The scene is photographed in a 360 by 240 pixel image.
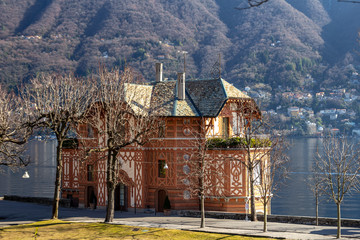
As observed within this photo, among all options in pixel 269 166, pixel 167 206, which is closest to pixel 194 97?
pixel 167 206

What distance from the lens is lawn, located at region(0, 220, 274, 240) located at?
32156 mm

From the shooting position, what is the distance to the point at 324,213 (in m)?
79.7

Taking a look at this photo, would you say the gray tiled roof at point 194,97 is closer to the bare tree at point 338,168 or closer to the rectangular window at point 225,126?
the rectangular window at point 225,126

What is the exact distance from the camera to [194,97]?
48219 mm

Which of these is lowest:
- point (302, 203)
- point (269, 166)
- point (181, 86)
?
point (302, 203)

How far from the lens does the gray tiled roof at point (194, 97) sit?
46.3m

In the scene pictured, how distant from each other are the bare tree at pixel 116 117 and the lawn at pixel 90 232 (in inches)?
117

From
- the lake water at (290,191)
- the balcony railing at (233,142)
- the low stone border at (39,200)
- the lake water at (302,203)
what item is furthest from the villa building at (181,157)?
the lake water at (302,203)

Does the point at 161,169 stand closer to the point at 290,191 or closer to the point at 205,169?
the point at 205,169

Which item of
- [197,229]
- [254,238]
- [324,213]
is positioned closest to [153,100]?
[197,229]

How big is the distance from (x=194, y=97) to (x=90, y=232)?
18100 mm

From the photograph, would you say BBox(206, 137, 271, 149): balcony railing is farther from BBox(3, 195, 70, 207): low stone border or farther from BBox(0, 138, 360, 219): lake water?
BBox(3, 195, 70, 207): low stone border

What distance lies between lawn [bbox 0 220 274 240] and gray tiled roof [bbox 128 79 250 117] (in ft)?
42.0

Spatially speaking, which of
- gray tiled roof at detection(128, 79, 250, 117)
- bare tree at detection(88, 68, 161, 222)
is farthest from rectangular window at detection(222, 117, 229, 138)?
bare tree at detection(88, 68, 161, 222)
